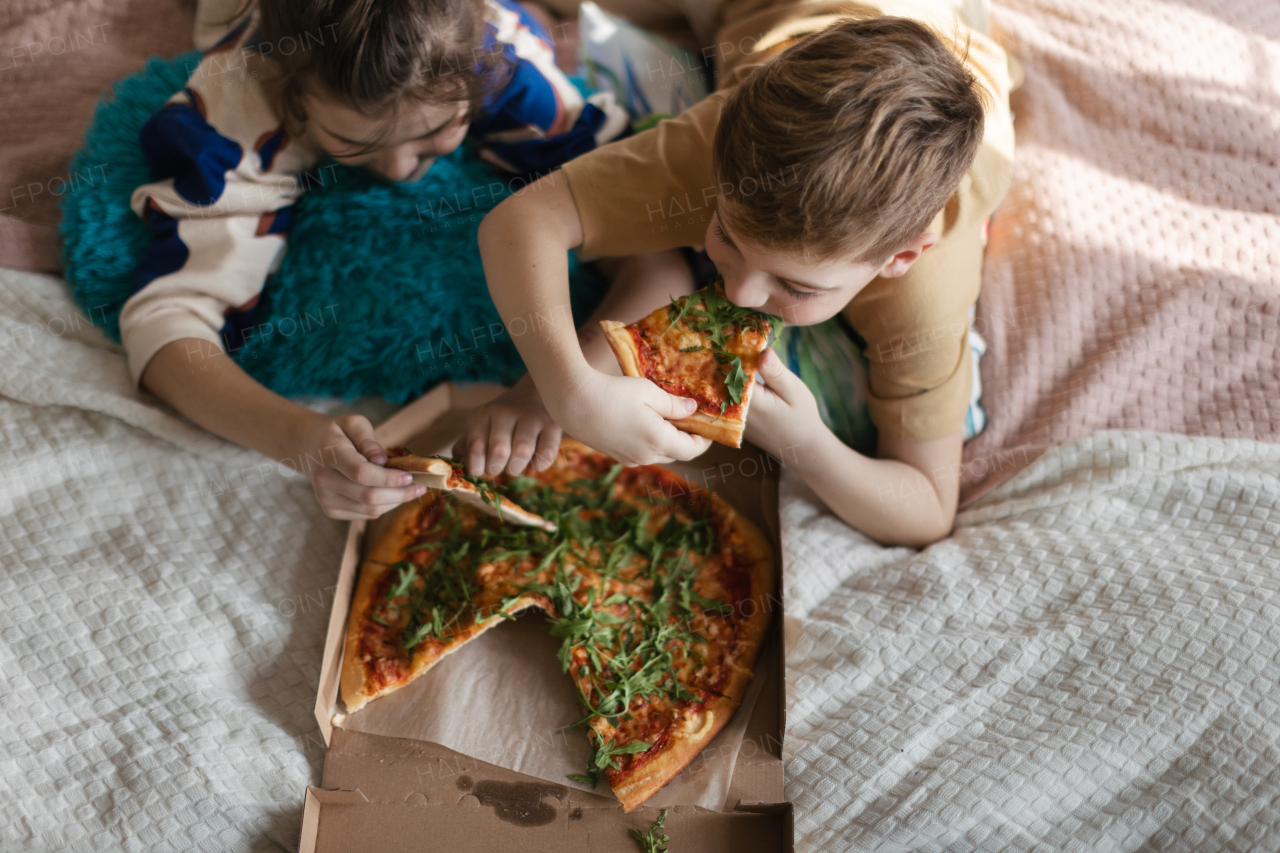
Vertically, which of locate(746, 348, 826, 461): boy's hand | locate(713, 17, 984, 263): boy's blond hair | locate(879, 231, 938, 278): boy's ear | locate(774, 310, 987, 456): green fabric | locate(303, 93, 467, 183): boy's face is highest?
locate(713, 17, 984, 263): boy's blond hair

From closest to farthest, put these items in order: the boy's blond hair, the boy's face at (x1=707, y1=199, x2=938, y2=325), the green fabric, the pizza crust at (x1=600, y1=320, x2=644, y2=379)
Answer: the boy's blond hair, the boy's face at (x1=707, y1=199, x2=938, y2=325), the pizza crust at (x1=600, y1=320, x2=644, y2=379), the green fabric

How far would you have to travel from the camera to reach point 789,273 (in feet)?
3.42

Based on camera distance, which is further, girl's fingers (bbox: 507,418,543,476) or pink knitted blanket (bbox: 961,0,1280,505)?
pink knitted blanket (bbox: 961,0,1280,505)

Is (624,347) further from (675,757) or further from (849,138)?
(675,757)

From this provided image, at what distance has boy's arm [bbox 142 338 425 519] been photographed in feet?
4.08

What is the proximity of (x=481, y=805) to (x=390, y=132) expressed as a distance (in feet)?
3.12

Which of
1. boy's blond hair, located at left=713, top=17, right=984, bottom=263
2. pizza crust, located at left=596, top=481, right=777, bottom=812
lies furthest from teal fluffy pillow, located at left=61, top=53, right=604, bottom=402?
boy's blond hair, located at left=713, top=17, right=984, bottom=263

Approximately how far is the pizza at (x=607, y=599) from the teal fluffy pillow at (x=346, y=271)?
275mm

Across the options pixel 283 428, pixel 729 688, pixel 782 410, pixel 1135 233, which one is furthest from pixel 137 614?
pixel 1135 233

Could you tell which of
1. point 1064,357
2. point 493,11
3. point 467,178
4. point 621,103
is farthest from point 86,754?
point 1064,357

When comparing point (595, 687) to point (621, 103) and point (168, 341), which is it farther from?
point (621, 103)

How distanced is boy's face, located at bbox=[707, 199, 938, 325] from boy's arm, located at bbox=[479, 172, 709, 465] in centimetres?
17

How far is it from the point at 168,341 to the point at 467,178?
21.9 inches

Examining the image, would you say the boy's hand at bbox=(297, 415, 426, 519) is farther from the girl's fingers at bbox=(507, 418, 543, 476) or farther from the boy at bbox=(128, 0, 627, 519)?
the girl's fingers at bbox=(507, 418, 543, 476)
